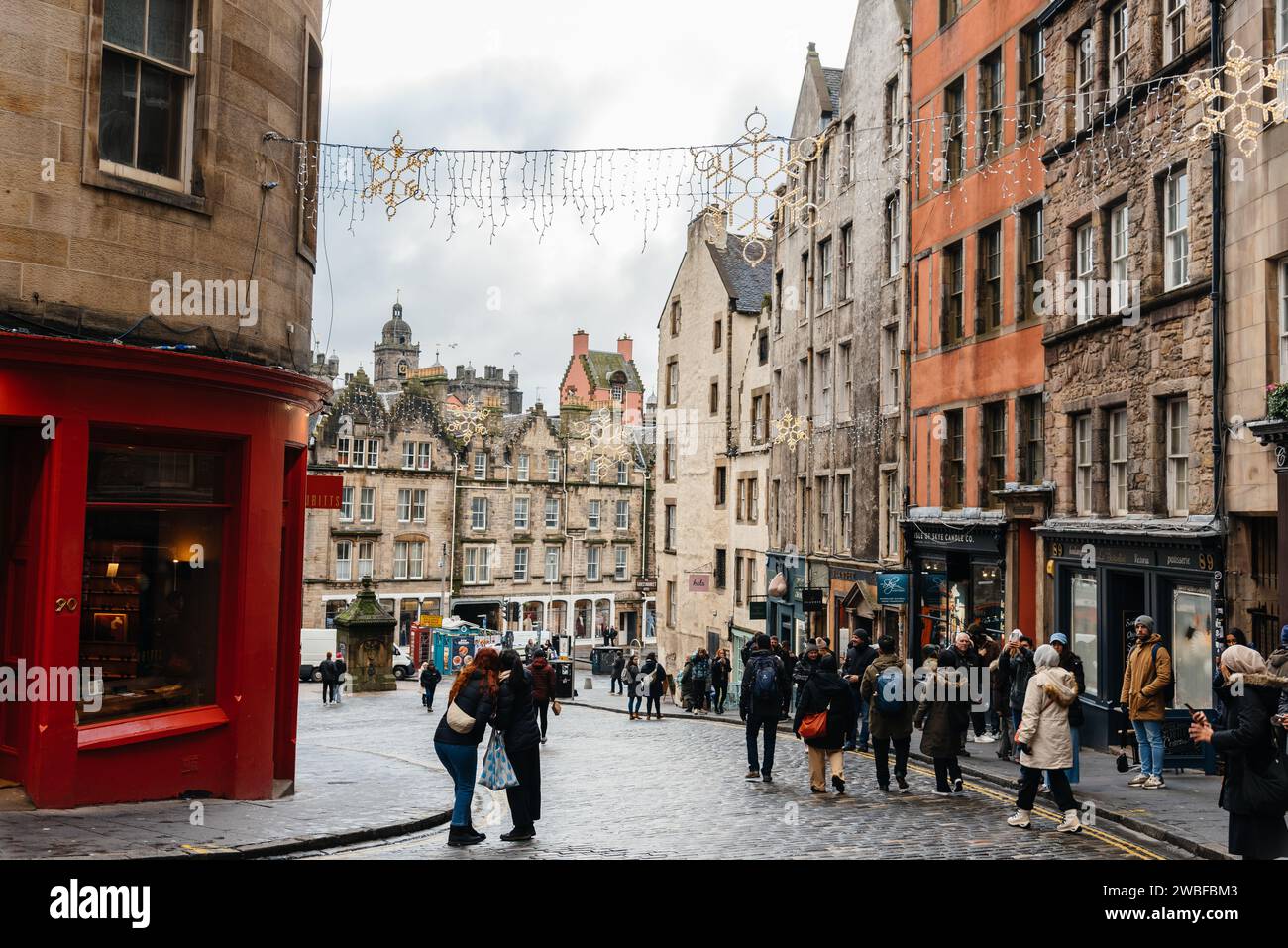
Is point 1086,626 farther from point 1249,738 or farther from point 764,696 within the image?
point 1249,738

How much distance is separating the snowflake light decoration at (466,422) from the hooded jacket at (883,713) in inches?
2298

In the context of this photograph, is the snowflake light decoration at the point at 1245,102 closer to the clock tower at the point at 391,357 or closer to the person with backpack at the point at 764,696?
the person with backpack at the point at 764,696

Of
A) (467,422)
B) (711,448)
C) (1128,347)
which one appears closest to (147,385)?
(1128,347)

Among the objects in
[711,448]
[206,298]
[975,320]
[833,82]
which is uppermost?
[833,82]

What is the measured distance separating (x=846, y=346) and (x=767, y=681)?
789 inches

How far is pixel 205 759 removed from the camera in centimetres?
1329

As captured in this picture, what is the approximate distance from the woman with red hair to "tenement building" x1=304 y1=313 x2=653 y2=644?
181ft

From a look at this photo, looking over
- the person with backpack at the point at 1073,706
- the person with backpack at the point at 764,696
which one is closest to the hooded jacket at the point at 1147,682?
the person with backpack at the point at 1073,706

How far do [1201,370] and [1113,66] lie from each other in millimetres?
5988

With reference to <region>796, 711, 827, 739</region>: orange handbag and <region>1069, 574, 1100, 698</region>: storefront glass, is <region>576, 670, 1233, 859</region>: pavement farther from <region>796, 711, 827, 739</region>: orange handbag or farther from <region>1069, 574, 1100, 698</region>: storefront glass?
<region>796, 711, 827, 739</region>: orange handbag

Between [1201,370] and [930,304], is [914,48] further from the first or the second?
[1201,370]

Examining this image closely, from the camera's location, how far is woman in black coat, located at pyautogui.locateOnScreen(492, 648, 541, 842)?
11617mm
